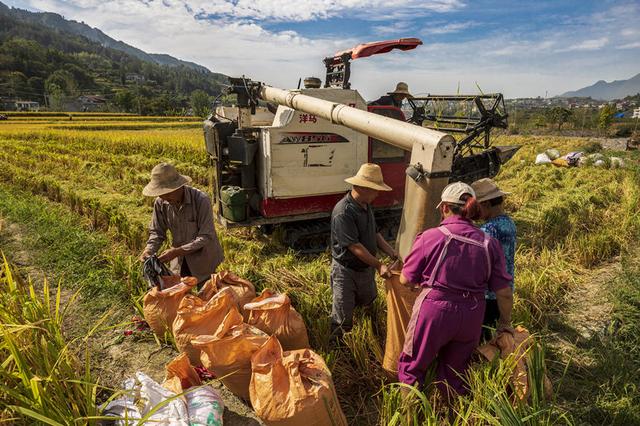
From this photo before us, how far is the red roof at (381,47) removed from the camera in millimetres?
5230

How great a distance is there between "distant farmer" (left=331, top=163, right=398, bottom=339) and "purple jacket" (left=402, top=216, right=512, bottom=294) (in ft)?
1.84

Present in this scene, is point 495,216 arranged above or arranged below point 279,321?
above

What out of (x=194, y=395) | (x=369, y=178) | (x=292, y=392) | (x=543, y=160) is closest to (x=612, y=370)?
(x=369, y=178)

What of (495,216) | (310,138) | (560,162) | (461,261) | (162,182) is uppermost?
(310,138)

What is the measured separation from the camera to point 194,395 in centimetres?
221

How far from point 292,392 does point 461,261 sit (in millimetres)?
1177

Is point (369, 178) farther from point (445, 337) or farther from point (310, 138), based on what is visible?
point (310, 138)

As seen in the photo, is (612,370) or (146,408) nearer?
(146,408)

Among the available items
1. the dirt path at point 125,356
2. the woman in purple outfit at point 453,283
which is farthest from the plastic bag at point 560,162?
the dirt path at point 125,356

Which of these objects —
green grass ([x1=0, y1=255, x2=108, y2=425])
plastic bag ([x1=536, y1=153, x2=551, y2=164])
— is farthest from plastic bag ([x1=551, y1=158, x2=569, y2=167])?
green grass ([x1=0, y1=255, x2=108, y2=425])

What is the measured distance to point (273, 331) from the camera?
268cm

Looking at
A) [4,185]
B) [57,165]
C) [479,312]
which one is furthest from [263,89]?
[57,165]

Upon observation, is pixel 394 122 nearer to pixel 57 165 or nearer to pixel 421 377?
pixel 421 377

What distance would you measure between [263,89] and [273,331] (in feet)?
12.7
